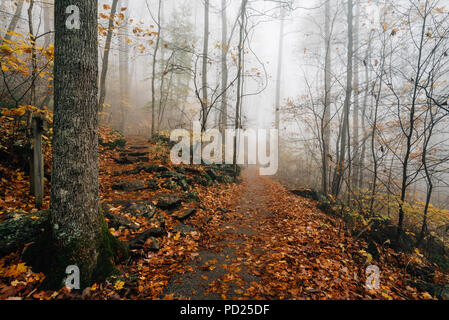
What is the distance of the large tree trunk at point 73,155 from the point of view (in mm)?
2330

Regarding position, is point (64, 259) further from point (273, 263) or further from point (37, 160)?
point (273, 263)

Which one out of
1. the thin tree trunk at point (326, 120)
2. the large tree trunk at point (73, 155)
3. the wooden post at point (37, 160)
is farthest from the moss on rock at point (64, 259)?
the thin tree trunk at point (326, 120)

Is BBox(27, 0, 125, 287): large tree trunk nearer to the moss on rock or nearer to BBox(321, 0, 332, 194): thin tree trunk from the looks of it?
the moss on rock

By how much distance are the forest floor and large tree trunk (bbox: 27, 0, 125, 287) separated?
0.96 ft

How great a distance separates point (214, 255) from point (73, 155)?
299 cm

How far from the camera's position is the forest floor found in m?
2.61

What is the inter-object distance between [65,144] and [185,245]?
2.83 metres

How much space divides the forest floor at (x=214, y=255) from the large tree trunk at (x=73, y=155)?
29 cm

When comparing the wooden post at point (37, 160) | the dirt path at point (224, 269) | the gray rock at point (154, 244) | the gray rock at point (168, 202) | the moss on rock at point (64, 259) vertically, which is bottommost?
the dirt path at point (224, 269)

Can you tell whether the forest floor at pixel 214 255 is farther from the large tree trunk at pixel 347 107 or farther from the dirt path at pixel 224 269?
the large tree trunk at pixel 347 107

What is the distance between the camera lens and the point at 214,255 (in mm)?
3627

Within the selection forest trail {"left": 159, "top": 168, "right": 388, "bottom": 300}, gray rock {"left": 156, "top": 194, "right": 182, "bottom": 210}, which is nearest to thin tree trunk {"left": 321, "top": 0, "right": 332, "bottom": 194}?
forest trail {"left": 159, "top": 168, "right": 388, "bottom": 300}
